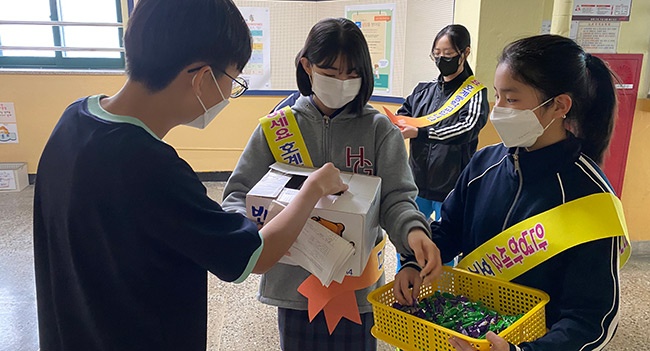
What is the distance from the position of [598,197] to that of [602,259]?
128 mm

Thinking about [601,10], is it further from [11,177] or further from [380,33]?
[11,177]

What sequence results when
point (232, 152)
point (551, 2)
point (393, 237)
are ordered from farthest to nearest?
1. point (232, 152)
2. point (551, 2)
3. point (393, 237)

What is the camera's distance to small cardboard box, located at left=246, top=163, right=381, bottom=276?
1.09 m

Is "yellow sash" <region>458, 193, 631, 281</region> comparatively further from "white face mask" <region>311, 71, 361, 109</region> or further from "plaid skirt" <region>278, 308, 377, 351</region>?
"white face mask" <region>311, 71, 361, 109</region>

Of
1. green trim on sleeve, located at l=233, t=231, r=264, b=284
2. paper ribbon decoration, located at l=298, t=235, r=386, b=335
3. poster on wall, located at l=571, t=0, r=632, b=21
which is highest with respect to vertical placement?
poster on wall, located at l=571, t=0, r=632, b=21

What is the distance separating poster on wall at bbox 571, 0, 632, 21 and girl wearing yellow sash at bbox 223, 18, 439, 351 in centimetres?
199

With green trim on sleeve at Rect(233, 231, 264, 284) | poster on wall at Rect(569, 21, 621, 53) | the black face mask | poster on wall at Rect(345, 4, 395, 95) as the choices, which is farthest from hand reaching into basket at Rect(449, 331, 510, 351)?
poster on wall at Rect(345, 4, 395, 95)

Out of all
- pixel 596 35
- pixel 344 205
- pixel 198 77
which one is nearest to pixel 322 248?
pixel 344 205

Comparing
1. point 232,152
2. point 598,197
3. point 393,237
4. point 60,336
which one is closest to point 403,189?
point 393,237

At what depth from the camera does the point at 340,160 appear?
1.32 m

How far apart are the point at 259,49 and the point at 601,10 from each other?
102 inches

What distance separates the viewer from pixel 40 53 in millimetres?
4480

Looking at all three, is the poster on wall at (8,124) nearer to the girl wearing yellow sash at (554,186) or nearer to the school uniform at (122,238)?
the school uniform at (122,238)

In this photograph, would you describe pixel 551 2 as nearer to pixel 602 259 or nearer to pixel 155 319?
pixel 602 259
